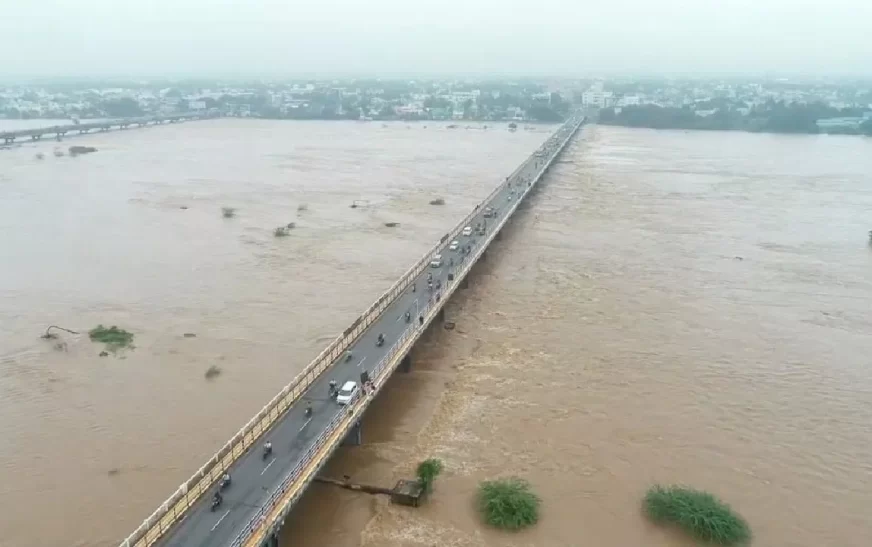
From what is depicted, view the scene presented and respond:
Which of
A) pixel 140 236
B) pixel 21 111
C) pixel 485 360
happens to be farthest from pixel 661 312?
pixel 21 111

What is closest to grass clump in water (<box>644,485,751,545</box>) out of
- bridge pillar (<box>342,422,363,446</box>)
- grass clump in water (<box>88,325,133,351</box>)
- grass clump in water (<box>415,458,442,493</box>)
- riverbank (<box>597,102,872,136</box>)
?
grass clump in water (<box>415,458,442,493</box>)

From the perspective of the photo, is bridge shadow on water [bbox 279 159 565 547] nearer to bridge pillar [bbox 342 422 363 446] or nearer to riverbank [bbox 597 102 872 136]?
bridge pillar [bbox 342 422 363 446]

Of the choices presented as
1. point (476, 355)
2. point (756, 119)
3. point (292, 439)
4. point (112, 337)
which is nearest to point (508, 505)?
point (292, 439)

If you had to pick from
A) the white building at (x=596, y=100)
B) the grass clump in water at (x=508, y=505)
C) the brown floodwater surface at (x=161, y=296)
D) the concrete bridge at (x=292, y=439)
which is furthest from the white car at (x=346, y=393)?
the white building at (x=596, y=100)

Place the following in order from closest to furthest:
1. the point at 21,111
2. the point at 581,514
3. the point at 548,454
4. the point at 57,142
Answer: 1. the point at 581,514
2. the point at 548,454
3. the point at 57,142
4. the point at 21,111

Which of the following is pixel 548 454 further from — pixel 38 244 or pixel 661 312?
pixel 38 244

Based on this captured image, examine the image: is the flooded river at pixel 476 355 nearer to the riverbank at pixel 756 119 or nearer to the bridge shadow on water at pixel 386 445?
the bridge shadow on water at pixel 386 445
